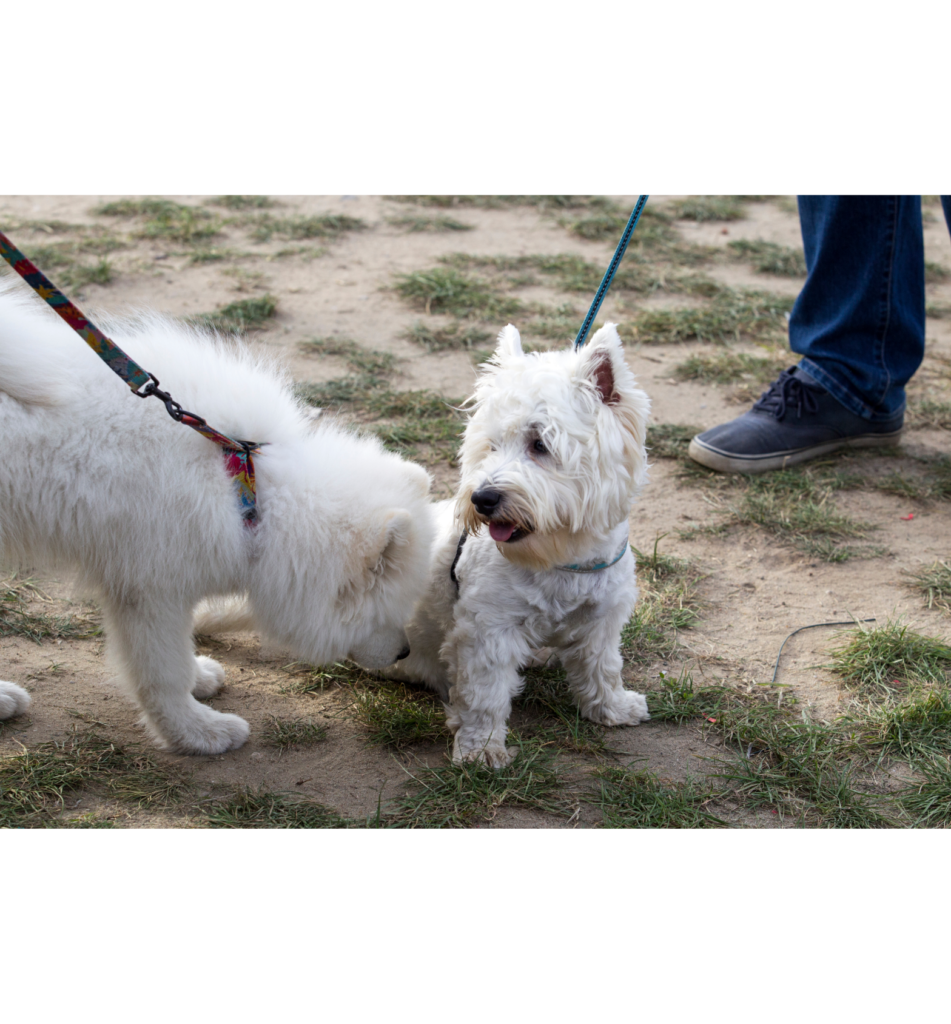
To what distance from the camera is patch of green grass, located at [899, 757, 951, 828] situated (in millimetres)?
2734

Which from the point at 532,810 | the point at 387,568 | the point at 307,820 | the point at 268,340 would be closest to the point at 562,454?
the point at 387,568

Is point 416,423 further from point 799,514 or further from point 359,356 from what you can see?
point 799,514

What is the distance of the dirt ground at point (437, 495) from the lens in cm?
302

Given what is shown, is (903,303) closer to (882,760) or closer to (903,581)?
(903,581)

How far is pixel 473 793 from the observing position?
280cm

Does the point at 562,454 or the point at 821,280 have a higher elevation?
the point at 821,280

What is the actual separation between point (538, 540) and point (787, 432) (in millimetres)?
2830

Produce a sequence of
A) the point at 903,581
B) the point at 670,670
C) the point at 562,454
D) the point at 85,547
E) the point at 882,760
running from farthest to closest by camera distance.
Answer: the point at 903,581 → the point at 670,670 → the point at 882,760 → the point at 85,547 → the point at 562,454

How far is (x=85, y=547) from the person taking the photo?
275 cm

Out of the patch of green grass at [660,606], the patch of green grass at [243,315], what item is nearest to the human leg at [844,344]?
the patch of green grass at [660,606]

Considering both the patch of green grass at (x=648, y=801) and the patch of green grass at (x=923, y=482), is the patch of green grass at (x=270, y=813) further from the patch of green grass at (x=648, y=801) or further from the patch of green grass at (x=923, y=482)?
the patch of green grass at (x=923, y=482)

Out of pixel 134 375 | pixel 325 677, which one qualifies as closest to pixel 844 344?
pixel 325 677

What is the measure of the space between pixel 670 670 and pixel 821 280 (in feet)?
8.58

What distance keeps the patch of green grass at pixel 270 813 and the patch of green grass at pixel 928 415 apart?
4.31 metres
